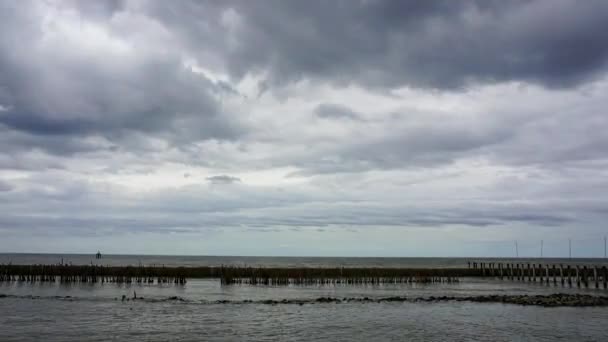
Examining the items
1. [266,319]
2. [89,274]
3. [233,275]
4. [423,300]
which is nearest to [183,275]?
[233,275]

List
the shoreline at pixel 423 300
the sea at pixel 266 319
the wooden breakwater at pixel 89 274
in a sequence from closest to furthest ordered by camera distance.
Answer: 1. the sea at pixel 266 319
2. the shoreline at pixel 423 300
3. the wooden breakwater at pixel 89 274

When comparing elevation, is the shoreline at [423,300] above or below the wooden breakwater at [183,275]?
below

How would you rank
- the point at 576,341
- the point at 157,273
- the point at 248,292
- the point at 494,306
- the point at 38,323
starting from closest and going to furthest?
1. the point at 576,341
2. the point at 38,323
3. the point at 494,306
4. the point at 248,292
5. the point at 157,273

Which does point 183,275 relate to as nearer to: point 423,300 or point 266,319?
point 423,300

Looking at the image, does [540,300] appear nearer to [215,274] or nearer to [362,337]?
[362,337]

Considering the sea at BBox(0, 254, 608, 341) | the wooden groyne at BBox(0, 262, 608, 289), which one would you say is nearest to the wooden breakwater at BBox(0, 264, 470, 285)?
the wooden groyne at BBox(0, 262, 608, 289)

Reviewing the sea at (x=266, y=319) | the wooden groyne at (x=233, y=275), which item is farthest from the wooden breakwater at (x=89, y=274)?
→ the sea at (x=266, y=319)

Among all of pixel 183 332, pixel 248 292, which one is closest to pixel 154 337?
pixel 183 332

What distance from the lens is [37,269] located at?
54375 millimetres

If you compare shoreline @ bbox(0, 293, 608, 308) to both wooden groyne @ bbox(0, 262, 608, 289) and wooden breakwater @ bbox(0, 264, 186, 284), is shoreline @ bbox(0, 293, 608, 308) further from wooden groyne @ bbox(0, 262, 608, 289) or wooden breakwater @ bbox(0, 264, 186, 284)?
wooden breakwater @ bbox(0, 264, 186, 284)

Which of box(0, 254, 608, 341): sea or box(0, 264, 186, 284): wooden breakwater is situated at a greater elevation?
box(0, 264, 186, 284): wooden breakwater

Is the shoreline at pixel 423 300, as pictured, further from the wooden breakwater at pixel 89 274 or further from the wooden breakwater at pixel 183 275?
the wooden breakwater at pixel 89 274

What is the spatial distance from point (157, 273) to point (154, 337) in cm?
3181

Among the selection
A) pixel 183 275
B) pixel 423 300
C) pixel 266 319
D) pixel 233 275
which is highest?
pixel 183 275
